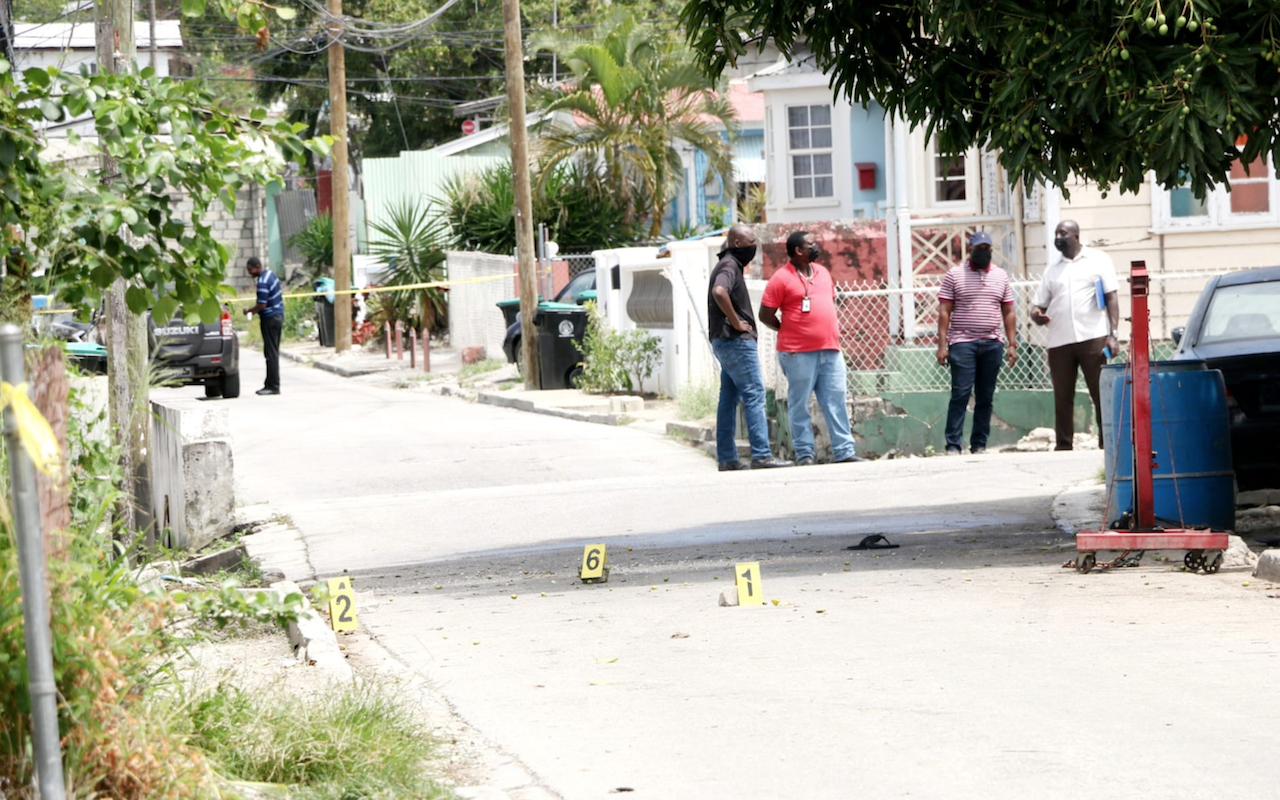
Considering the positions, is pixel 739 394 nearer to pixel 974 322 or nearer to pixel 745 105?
pixel 974 322

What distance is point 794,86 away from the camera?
925 inches

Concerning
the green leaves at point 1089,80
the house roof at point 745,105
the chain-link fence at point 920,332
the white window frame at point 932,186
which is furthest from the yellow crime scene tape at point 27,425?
the house roof at point 745,105

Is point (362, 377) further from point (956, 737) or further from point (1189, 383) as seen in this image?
point (956, 737)

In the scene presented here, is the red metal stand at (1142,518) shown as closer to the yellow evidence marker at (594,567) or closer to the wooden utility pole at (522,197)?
the yellow evidence marker at (594,567)

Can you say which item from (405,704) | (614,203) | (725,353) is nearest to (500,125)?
(614,203)

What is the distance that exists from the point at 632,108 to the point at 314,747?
2884cm

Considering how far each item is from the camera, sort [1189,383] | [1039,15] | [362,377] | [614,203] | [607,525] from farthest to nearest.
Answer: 1. [614,203]
2. [362,377]
3. [607,525]
4. [1189,383]
5. [1039,15]

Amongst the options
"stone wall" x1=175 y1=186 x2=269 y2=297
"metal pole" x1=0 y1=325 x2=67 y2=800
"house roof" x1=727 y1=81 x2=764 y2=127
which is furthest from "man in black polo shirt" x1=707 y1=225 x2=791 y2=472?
"stone wall" x1=175 y1=186 x2=269 y2=297

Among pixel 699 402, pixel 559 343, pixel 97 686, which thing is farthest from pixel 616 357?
pixel 97 686

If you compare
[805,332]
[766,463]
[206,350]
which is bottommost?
[766,463]

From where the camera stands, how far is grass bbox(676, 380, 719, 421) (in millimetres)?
17641

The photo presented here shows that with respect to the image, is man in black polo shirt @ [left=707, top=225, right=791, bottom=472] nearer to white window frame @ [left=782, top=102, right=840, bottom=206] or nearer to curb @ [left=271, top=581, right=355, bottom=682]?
curb @ [left=271, top=581, right=355, bottom=682]

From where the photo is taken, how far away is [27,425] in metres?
3.21

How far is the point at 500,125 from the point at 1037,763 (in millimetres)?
35324
